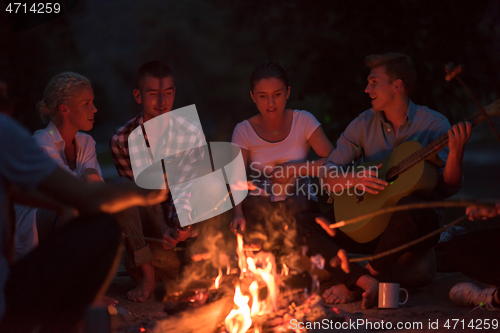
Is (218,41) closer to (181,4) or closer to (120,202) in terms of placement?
(181,4)

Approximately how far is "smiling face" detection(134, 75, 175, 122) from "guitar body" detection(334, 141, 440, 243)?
1.81 meters

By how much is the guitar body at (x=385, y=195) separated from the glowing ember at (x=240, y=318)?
1.04 metres

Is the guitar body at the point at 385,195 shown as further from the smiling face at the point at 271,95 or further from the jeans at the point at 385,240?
the smiling face at the point at 271,95

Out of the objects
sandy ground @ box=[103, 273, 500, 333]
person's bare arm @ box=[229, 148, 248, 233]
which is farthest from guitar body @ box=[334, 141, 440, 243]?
person's bare arm @ box=[229, 148, 248, 233]

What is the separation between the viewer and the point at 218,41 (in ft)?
46.7

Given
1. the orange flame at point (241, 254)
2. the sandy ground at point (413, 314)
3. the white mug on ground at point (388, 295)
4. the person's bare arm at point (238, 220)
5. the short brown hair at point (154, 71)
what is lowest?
the sandy ground at point (413, 314)

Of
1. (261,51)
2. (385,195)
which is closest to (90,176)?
(385,195)

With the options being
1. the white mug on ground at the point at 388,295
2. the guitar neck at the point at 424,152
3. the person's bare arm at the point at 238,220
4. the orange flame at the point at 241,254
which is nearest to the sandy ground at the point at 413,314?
the white mug on ground at the point at 388,295

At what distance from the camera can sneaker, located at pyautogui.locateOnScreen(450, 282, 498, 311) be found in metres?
3.13

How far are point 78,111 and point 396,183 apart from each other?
280 cm

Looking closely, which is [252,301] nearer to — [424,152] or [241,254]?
[241,254]

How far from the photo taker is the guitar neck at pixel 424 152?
10.7 ft

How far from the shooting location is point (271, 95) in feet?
14.1

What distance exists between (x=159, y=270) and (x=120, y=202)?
8.21 feet
